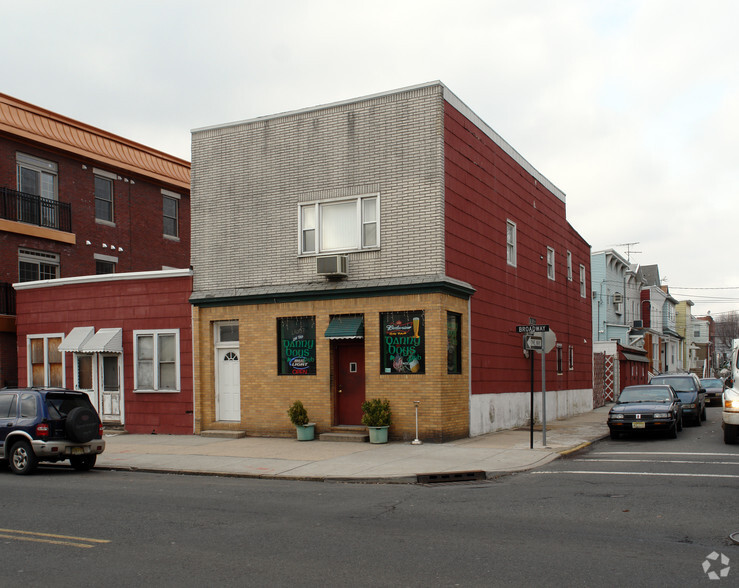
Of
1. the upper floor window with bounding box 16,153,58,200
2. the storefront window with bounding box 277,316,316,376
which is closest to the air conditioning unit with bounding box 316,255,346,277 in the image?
the storefront window with bounding box 277,316,316,376

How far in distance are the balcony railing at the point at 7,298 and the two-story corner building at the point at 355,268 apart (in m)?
8.22

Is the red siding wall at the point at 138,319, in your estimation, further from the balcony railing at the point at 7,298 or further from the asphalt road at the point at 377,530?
the asphalt road at the point at 377,530

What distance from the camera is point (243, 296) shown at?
64.3 ft

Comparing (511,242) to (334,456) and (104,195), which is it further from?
(104,195)

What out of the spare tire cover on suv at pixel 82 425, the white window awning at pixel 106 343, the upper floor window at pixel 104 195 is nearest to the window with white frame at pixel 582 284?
the white window awning at pixel 106 343

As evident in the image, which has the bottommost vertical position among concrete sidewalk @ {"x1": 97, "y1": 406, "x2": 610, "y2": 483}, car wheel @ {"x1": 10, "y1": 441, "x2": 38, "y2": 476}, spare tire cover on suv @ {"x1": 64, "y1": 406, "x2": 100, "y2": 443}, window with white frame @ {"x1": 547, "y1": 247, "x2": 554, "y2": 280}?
concrete sidewalk @ {"x1": 97, "y1": 406, "x2": 610, "y2": 483}

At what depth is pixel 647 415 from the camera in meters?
18.6

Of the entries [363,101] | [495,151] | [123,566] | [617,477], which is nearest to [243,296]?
[363,101]

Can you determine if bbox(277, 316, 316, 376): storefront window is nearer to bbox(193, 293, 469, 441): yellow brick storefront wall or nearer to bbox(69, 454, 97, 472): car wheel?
bbox(193, 293, 469, 441): yellow brick storefront wall

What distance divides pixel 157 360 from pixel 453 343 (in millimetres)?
8424

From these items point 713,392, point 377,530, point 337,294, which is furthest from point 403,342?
point 713,392

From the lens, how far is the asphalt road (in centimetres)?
670

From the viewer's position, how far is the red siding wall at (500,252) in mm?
18859

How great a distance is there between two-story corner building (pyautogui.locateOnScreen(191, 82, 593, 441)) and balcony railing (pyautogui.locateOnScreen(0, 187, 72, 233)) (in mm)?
8396
